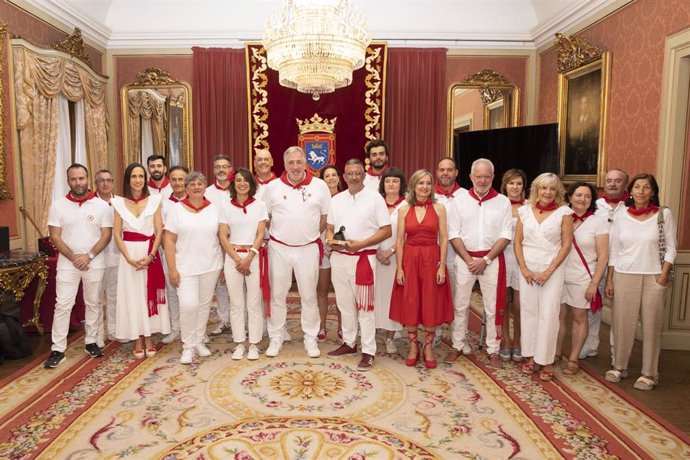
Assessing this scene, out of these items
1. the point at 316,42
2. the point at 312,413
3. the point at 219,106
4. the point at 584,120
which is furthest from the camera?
the point at 219,106

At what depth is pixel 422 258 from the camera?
3.87 metres

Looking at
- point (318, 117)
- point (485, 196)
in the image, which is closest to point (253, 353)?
point (485, 196)

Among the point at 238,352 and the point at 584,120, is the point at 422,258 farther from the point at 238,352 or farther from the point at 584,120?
the point at 584,120

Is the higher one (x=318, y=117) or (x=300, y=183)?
(x=318, y=117)

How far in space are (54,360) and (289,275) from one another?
6.53ft

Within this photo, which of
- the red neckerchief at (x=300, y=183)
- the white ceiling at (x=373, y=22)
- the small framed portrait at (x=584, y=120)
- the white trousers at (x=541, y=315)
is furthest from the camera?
the white ceiling at (x=373, y=22)

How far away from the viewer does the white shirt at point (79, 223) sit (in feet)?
13.1

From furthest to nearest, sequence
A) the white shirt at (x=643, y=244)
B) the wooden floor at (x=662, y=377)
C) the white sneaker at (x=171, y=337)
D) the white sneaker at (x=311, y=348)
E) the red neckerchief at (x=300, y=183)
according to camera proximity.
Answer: the white sneaker at (x=171, y=337)
the white sneaker at (x=311, y=348)
the red neckerchief at (x=300, y=183)
the white shirt at (x=643, y=244)
the wooden floor at (x=662, y=377)

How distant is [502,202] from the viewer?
155 inches

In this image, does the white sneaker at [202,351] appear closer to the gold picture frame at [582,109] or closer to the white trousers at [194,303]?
the white trousers at [194,303]

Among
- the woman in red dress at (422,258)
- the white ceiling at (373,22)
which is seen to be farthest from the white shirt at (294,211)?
the white ceiling at (373,22)

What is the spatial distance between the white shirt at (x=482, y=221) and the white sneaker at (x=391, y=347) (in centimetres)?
111

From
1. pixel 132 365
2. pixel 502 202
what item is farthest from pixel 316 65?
pixel 132 365

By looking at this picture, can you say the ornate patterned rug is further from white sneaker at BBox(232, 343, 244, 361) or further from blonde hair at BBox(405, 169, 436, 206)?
blonde hair at BBox(405, 169, 436, 206)
